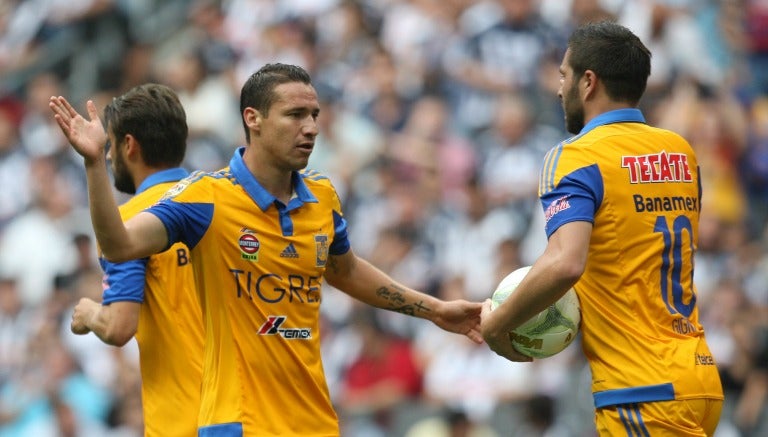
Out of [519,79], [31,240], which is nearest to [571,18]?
[519,79]

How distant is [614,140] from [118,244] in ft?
7.20

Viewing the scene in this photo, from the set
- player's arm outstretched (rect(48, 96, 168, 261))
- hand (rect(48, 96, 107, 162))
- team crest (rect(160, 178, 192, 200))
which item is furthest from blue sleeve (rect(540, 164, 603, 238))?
hand (rect(48, 96, 107, 162))

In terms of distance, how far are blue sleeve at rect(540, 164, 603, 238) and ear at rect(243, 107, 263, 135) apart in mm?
1447

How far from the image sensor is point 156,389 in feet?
21.6

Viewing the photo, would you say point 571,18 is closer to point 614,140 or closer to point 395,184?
point 395,184

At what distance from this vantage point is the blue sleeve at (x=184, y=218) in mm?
5734

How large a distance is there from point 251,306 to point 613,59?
1.98 meters

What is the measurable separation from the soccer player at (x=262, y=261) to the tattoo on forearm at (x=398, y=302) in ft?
1.93

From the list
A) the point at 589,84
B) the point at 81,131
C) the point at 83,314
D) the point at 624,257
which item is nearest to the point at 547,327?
the point at 624,257

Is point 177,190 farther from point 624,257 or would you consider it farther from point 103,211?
point 624,257

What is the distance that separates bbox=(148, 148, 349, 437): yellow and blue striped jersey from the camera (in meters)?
5.89

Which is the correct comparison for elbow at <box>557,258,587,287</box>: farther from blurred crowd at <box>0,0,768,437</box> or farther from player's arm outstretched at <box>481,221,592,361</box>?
blurred crowd at <box>0,0,768,437</box>

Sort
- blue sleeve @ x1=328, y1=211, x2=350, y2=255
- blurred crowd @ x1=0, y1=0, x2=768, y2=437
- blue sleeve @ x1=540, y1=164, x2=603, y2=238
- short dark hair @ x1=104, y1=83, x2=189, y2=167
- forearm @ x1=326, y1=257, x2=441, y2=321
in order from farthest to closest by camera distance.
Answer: blurred crowd @ x1=0, y1=0, x2=768, y2=437, short dark hair @ x1=104, y1=83, x2=189, y2=167, forearm @ x1=326, y1=257, x2=441, y2=321, blue sleeve @ x1=328, y1=211, x2=350, y2=255, blue sleeve @ x1=540, y1=164, x2=603, y2=238

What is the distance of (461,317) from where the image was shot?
6789 millimetres
